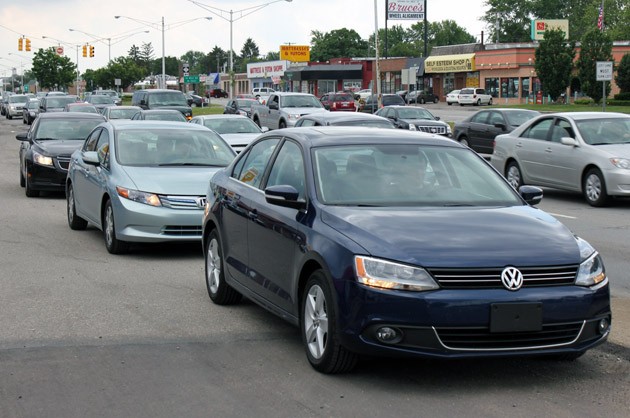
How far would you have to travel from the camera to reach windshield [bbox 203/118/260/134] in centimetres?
2328

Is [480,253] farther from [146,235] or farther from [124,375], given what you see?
[146,235]

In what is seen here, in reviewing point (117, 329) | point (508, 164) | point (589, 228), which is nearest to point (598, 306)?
point (117, 329)

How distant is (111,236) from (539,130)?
10.0 meters

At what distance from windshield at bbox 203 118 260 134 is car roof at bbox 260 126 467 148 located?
15.6 m

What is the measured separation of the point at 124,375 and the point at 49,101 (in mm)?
45006

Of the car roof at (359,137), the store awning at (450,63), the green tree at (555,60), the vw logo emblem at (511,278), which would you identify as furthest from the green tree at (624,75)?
the vw logo emblem at (511,278)

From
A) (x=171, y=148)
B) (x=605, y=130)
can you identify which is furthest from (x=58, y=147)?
(x=605, y=130)

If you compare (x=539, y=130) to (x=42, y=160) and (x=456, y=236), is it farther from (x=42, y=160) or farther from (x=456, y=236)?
(x=456, y=236)

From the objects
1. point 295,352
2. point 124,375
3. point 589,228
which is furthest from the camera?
point 589,228

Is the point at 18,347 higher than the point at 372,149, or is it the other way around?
the point at 372,149

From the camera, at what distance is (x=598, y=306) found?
593 centimetres

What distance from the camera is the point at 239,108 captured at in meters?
45.7

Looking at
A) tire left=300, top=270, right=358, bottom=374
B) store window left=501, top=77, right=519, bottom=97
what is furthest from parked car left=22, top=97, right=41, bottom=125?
tire left=300, top=270, right=358, bottom=374

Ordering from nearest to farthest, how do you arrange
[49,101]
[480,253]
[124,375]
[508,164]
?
1. [480,253]
2. [124,375]
3. [508,164]
4. [49,101]
